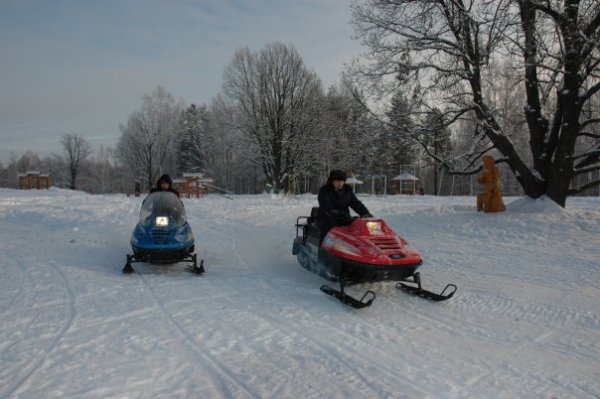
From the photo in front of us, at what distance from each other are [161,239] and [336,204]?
320 centimetres

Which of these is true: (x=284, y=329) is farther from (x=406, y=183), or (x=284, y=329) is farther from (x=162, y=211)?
(x=406, y=183)

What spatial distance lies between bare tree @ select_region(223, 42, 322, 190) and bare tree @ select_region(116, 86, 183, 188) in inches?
760

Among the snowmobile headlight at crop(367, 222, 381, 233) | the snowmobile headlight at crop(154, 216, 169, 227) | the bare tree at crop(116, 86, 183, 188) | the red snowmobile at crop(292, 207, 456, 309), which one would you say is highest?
the bare tree at crop(116, 86, 183, 188)

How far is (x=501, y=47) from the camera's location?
13.4 metres

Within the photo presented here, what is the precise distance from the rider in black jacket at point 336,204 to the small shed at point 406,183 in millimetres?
34777

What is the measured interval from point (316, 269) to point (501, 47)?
405 inches

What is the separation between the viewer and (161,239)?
25.9 feet

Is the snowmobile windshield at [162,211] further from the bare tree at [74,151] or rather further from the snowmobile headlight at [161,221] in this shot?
the bare tree at [74,151]

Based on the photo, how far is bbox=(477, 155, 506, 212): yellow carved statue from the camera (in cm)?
1410

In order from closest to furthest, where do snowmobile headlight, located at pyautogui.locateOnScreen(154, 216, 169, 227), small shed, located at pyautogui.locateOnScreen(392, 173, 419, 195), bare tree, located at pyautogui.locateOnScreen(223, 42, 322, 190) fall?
1. snowmobile headlight, located at pyautogui.locateOnScreen(154, 216, 169, 227)
2. bare tree, located at pyautogui.locateOnScreen(223, 42, 322, 190)
3. small shed, located at pyautogui.locateOnScreen(392, 173, 419, 195)

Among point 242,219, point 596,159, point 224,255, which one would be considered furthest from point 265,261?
point 596,159

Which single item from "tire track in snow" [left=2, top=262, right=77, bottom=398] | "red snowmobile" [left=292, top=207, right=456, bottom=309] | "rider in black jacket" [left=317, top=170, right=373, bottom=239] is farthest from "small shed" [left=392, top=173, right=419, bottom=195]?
"tire track in snow" [left=2, top=262, right=77, bottom=398]

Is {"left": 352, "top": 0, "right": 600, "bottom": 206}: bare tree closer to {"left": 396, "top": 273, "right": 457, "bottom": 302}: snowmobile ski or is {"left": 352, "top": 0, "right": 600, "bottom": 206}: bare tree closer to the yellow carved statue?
the yellow carved statue

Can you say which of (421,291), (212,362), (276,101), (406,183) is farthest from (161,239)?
(406,183)
